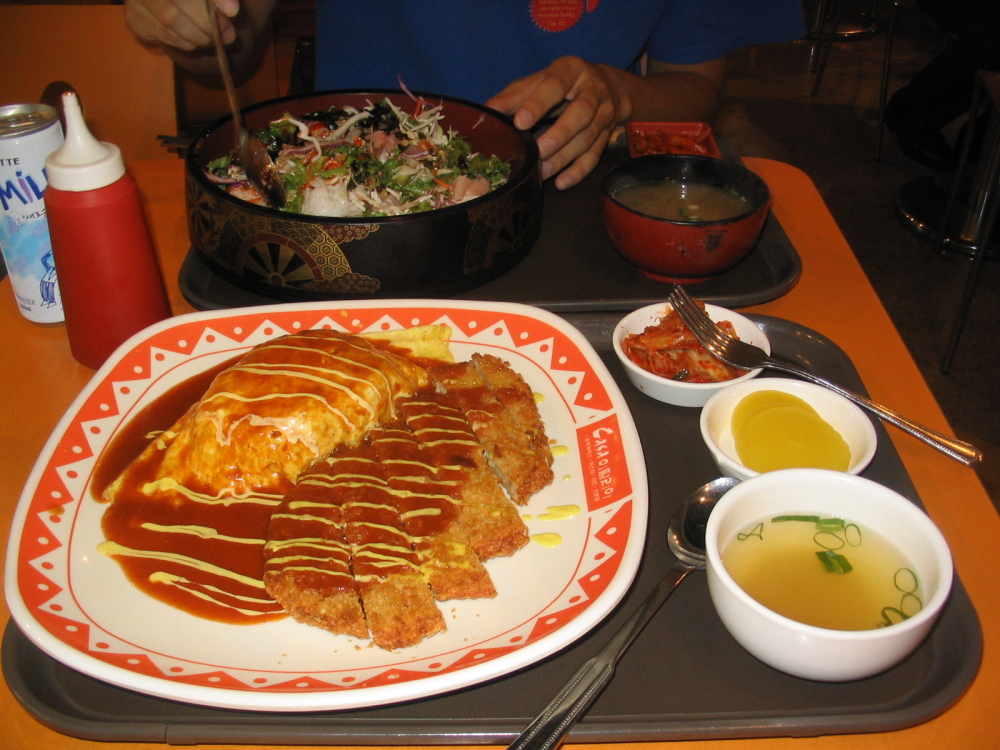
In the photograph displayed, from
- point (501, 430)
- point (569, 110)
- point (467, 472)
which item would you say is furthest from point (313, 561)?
point (569, 110)

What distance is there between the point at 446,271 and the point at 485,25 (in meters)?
1.79

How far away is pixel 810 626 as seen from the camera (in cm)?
127

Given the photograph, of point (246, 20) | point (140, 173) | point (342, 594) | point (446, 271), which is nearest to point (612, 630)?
point (342, 594)

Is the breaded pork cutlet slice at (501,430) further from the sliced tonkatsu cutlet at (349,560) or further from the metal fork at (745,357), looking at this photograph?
the metal fork at (745,357)

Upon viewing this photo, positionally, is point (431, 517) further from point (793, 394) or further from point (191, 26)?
point (191, 26)

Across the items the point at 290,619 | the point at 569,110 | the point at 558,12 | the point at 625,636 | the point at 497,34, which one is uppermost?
the point at 558,12

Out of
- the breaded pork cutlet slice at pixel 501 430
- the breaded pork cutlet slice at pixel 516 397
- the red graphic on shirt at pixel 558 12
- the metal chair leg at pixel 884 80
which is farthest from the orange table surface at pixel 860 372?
the metal chair leg at pixel 884 80

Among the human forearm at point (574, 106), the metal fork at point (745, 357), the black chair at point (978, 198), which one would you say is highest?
the human forearm at point (574, 106)

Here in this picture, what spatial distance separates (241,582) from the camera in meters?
1.61

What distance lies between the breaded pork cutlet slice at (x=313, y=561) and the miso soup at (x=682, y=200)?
4.78 feet

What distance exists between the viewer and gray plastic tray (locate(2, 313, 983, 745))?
131 cm

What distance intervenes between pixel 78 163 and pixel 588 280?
1.54m

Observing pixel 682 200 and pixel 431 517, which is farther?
pixel 682 200

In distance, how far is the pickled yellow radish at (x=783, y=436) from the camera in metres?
1.79
